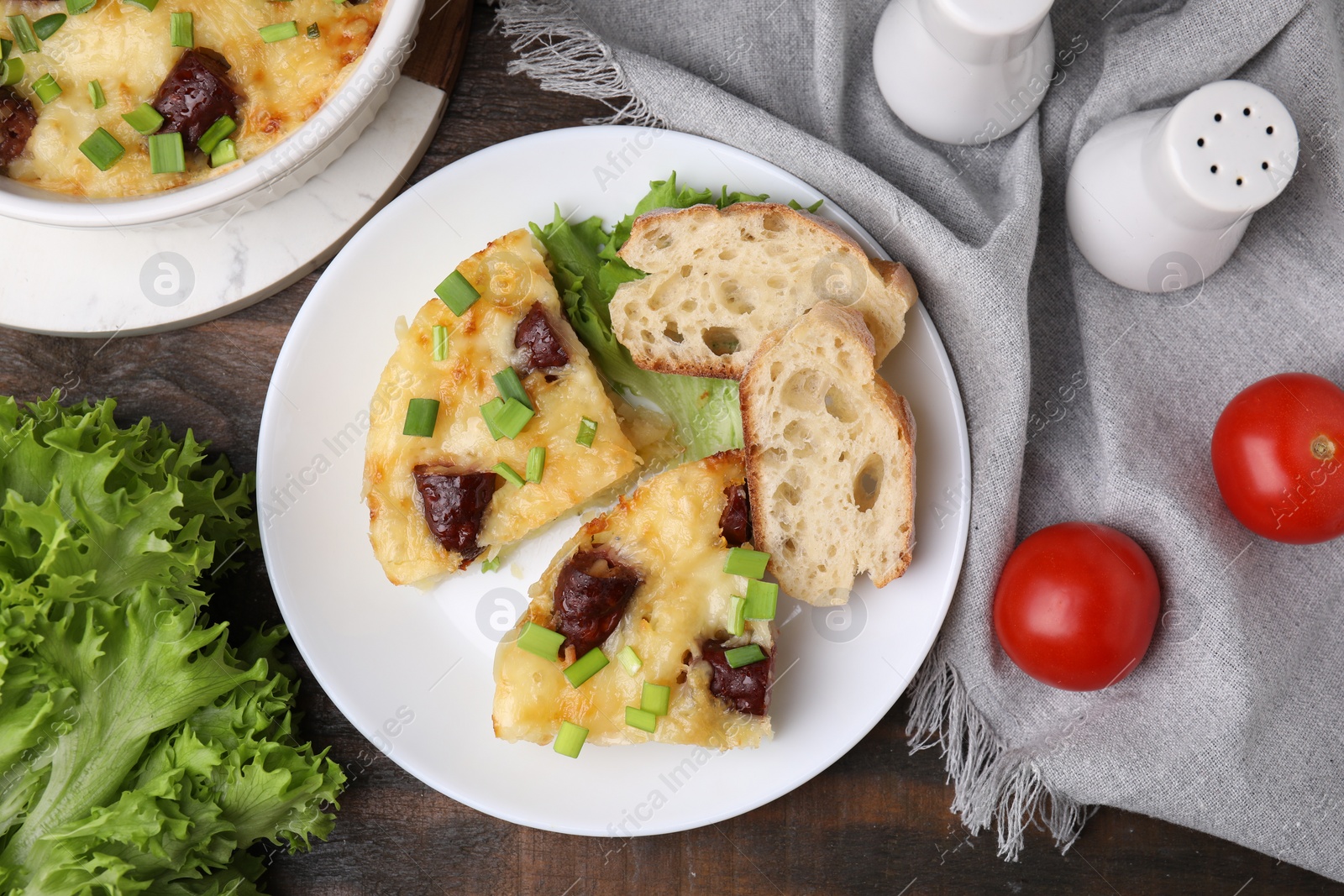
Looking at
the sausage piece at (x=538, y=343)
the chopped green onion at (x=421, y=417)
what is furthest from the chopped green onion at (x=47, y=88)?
the sausage piece at (x=538, y=343)

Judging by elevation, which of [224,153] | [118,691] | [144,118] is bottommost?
[118,691]

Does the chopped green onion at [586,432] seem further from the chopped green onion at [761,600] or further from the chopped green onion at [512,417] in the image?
the chopped green onion at [761,600]

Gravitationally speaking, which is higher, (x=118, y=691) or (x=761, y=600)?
(x=118, y=691)

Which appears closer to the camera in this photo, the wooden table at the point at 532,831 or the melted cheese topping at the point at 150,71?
the melted cheese topping at the point at 150,71

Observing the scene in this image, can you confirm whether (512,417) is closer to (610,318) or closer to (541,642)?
(610,318)

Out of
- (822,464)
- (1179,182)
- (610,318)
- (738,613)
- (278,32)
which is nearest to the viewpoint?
(1179,182)

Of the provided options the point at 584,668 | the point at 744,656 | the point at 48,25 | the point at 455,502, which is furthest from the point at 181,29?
the point at 744,656

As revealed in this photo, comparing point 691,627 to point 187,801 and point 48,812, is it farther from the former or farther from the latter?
point 48,812

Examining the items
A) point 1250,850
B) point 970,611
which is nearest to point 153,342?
point 970,611
